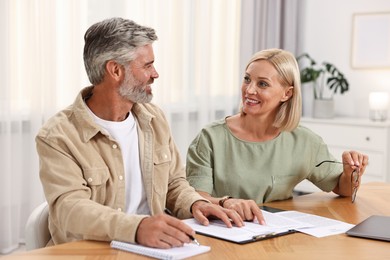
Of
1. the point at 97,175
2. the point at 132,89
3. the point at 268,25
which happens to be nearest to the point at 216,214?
the point at 97,175

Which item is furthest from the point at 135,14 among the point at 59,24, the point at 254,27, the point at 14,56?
the point at 254,27

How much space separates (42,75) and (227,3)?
5.82ft

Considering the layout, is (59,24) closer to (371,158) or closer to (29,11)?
(29,11)

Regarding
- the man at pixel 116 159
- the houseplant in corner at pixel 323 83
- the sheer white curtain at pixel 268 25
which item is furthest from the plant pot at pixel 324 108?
the man at pixel 116 159

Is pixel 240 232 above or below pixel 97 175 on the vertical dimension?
below

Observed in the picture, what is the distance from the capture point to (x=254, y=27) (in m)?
5.47

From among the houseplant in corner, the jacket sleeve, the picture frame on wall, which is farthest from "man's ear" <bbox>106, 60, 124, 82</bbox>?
the picture frame on wall

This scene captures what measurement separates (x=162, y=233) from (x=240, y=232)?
29 cm

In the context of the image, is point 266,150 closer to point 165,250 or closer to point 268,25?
point 165,250

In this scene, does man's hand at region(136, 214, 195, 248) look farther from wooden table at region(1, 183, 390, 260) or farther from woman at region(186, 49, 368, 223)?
woman at region(186, 49, 368, 223)

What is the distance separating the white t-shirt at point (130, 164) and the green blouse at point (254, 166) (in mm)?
299

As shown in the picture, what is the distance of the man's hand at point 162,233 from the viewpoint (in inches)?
68.8

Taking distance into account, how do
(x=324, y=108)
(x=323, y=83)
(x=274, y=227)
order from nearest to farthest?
(x=274, y=227), (x=324, y=108), (x=323, y=83)

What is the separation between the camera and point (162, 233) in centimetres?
175
